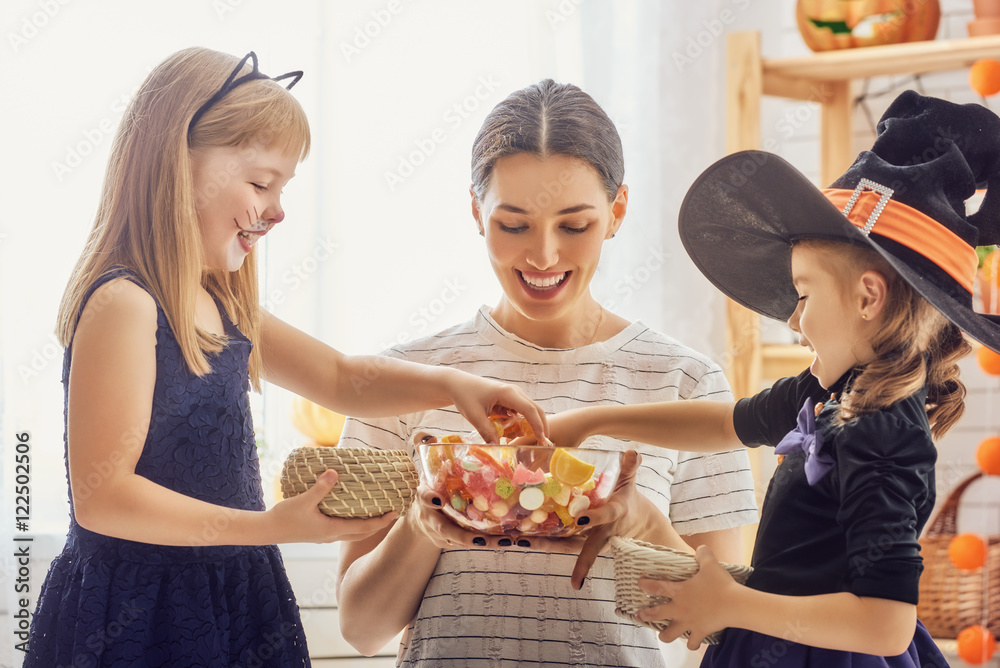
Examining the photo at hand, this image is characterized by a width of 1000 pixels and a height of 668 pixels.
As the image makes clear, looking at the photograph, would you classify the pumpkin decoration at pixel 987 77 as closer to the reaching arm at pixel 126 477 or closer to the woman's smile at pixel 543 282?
the woman's smile at pixel 543 282

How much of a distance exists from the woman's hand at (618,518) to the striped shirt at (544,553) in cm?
20

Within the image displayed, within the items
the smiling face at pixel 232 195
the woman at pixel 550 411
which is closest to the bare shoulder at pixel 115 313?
the smiling face at pixel 232 195

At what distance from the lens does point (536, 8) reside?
2174 millimetres

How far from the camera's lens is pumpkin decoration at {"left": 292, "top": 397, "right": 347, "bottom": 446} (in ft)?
6.93

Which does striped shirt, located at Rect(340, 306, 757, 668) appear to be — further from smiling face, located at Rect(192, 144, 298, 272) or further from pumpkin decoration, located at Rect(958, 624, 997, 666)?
pumpkin decoration, located at Rect(958, 624, 997, 666)

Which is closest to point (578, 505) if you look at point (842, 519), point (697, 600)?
point (697, 600)

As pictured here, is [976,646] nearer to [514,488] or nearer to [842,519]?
[842,519]

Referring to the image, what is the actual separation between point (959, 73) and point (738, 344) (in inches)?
35.8

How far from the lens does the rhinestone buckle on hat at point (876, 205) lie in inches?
35.1

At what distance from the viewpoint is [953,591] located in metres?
1.92

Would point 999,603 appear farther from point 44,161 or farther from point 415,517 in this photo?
point 44,161

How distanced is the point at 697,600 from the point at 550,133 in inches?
25.4

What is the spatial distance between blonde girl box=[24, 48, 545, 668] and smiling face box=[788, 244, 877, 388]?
0.34m

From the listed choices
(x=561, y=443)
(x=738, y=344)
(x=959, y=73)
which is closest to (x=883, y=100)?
(x=959, y=73)
